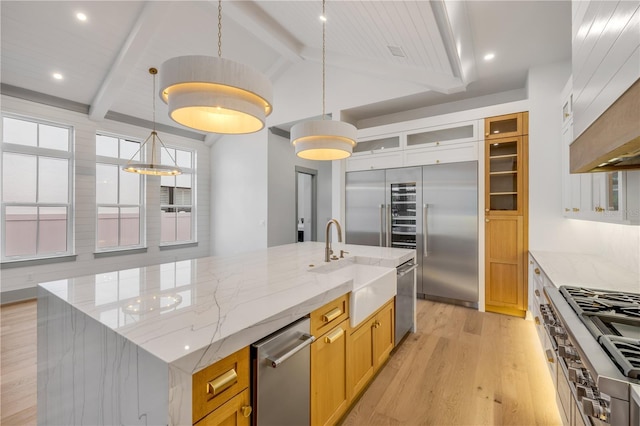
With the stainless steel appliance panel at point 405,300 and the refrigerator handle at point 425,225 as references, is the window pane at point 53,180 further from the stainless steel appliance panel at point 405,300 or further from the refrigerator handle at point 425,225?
the refrigerator handle at point 425,225

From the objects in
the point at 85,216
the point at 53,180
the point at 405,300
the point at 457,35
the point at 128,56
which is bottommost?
the point at 405,300

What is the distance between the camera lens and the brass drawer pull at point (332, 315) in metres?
1.45

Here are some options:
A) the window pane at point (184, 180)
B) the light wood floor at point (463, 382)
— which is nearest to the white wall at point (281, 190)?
the window pane at point (184, 180)

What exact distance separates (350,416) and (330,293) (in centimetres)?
95

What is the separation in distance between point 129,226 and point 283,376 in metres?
5.58

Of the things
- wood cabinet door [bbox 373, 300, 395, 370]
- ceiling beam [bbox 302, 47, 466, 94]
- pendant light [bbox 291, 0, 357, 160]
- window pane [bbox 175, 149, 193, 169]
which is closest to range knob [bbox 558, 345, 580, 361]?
wood cabinet door [bbox 373, 300, 395, 370]

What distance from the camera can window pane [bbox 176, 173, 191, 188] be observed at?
6211 mm

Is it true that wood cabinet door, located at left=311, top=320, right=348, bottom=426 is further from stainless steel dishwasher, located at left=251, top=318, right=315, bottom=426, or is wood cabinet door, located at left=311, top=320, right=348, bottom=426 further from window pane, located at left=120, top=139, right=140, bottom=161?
window pane, located at left=120, top=139, right=140, bottom=161

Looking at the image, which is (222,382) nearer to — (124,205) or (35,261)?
(35,261)

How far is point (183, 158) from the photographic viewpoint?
6.33 m

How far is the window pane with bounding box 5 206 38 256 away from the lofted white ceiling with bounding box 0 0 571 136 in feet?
5.79

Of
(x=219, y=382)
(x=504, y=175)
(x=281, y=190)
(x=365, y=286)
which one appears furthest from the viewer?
(x=281, y=190)

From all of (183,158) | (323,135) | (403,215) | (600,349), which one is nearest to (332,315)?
(600,349)

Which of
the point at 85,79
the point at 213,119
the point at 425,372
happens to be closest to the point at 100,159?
the point at 85,79
